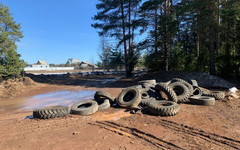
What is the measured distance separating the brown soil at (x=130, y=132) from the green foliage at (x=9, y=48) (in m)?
10.3

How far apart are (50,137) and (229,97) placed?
26.4 feet

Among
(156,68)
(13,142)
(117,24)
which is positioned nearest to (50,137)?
(13,142)

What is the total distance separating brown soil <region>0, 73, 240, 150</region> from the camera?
3.11m

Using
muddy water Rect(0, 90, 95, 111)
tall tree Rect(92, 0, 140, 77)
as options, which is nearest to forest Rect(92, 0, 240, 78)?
tall tree Rect(92, 0, 140, 77)

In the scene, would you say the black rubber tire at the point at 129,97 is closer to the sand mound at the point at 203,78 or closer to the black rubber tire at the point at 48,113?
the black rubber tire at the point at 48,113

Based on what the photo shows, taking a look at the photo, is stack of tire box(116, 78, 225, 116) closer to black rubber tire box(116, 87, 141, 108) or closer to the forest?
black rubber tire box(116, 87, 141, 108)

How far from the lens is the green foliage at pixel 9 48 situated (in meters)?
12.5

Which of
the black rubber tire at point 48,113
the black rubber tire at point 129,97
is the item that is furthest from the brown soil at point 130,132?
the black rubber tire at point 129,97

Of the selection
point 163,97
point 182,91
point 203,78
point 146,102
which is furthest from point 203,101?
point 203,78

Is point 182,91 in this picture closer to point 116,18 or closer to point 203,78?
point 203,78

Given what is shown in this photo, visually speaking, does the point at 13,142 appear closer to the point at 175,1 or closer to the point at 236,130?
the point at 236,130

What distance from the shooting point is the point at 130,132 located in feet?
12.2

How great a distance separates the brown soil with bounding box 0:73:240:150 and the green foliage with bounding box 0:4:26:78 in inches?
406

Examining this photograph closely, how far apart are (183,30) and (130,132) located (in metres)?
12.5
